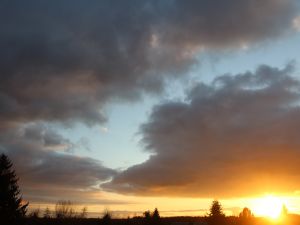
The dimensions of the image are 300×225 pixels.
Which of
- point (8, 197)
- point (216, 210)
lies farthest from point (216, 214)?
point (8, 197)

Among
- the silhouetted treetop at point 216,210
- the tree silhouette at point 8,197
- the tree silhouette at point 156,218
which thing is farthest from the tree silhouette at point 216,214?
the tree silhouette at point 8,197

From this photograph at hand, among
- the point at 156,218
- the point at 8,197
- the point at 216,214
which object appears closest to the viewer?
the point at 8,197

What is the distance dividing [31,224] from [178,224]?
68935 millimetres

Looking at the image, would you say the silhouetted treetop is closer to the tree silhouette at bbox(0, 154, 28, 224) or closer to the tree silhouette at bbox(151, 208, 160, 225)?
the tree silhouette at bbox(151, 208, 160, 225)

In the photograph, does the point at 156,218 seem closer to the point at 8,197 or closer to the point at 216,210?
the point at 216,210

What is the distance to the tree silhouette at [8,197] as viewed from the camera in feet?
163

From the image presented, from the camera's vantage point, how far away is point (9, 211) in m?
49.8

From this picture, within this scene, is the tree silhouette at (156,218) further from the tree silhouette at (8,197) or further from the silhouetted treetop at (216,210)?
the tree silhouette at (8,197)

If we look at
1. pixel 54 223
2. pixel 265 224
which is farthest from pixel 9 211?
pixel 265 224

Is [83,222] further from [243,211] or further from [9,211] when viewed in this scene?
[9,211]

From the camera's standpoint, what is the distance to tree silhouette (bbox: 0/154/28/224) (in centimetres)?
4966

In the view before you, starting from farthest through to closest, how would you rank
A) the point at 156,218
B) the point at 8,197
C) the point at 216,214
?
the point at 156,218 → the point at 216,214 → the point at 8,197

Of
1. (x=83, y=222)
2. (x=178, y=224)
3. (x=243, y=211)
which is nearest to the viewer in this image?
(x=243, y=211)

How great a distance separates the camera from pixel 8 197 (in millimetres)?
50156
